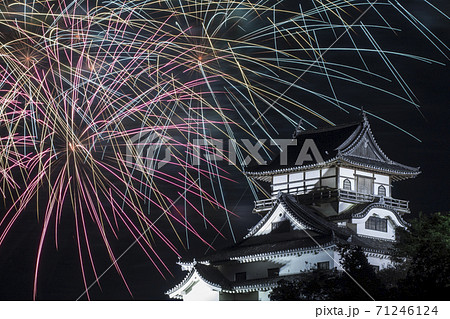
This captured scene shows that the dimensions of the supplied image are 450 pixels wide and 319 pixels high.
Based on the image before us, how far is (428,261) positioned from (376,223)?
48.2 ft

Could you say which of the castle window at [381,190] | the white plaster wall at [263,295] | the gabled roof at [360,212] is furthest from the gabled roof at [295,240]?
the castle window at [381,190]

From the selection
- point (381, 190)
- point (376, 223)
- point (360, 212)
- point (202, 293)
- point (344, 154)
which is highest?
point (344, 154)

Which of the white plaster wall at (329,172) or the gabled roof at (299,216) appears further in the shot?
the white plaster wall at (329,172)

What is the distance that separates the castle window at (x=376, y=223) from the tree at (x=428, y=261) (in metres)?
5.61

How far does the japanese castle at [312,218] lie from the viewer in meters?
40.0

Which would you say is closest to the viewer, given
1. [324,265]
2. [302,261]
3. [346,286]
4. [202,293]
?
[346,286]

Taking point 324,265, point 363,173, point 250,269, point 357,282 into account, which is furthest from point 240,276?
point 357,282

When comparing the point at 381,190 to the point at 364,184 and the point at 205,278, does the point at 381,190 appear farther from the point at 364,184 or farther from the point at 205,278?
the point at 205,278

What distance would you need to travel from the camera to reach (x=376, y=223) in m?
42.4

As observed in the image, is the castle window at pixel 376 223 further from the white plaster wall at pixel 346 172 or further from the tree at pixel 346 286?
the tree at pixel 346 286

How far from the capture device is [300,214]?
137 feet

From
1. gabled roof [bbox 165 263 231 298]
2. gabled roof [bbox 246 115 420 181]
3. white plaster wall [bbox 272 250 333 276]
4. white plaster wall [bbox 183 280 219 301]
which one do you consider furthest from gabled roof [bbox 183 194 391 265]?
gabled roof [bbox 246 115 420 181]

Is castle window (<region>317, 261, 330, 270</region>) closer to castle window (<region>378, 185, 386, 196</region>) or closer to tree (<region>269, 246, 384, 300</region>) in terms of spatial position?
tree (<region>269, 246, 384, 300</region>)

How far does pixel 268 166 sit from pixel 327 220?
5.64m
